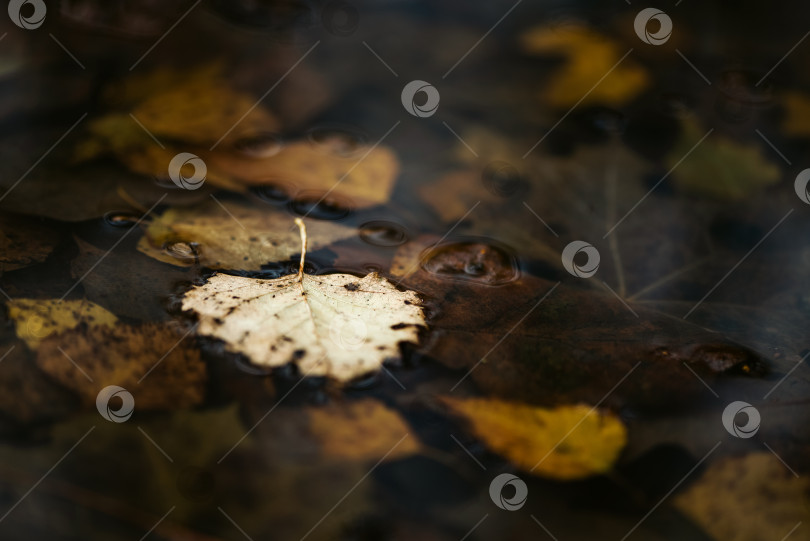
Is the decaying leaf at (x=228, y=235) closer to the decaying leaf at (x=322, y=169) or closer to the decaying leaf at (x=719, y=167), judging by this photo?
the decaying leaf at (x=322, y=169)

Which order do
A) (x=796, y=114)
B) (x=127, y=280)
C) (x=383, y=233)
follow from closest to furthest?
(x=127, y=280)
(x=383, y=233)
(x=796, y=114)

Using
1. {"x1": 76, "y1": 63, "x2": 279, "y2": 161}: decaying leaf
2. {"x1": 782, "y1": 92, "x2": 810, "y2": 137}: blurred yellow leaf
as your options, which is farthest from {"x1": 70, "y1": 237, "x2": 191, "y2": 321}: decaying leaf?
{"x1": 782, "y1": 92, "x2": 810, "y2": 137}: blurred yellow leaf

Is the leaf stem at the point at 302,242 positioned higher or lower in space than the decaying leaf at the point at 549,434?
higher

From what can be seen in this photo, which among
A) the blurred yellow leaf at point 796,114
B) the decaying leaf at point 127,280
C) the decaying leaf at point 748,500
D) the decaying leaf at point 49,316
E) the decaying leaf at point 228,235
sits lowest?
the decaying leaf at point 748,500

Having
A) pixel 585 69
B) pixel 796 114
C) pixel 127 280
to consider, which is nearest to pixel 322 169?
pixel 127 280

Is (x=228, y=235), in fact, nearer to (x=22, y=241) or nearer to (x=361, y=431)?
(x=22, y=241)

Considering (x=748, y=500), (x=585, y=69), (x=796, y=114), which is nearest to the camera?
(x=748, y=500)

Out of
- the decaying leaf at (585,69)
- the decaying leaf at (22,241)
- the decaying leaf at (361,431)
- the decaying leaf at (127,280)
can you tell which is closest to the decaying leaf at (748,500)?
the decaying leaf at (361,431)
